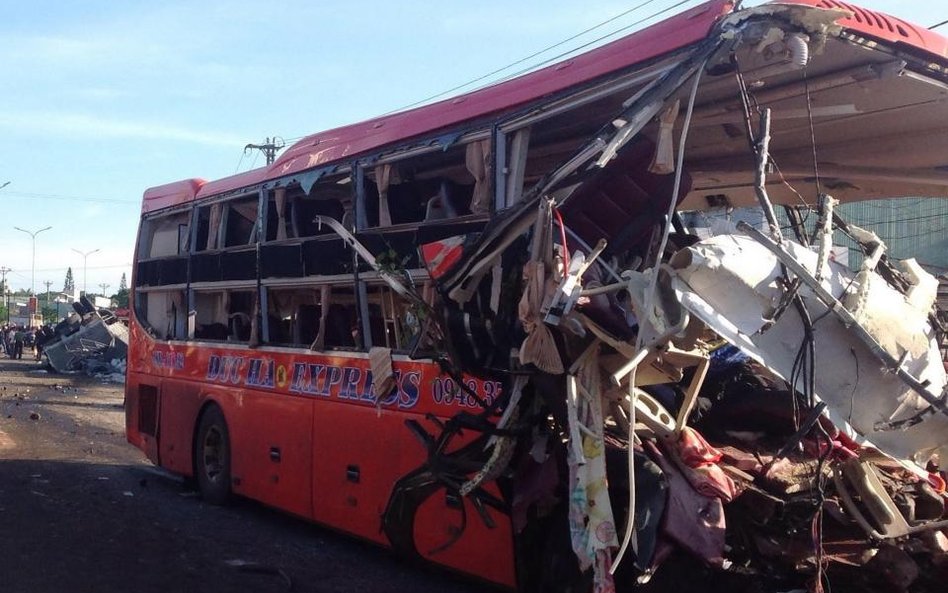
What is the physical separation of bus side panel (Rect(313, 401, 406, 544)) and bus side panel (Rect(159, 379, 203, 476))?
2.74m

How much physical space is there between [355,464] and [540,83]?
340cm

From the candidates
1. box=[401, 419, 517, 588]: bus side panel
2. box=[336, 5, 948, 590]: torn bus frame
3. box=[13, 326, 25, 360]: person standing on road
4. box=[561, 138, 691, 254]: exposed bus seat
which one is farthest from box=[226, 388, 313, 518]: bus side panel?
box=[13, 326, 25, 360]: person standing on road

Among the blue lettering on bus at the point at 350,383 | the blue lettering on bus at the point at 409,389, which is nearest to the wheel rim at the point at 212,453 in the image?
the blue lettering on bus at the point at 350,383

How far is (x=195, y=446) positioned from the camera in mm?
10164

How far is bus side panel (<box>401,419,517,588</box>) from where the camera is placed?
5730 mm

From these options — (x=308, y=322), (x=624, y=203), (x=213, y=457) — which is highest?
(x=624, y=203)

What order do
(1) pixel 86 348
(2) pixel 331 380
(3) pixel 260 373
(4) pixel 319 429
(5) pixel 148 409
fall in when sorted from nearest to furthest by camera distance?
(2) pixel 331 380 < (4) pixel 319 429 < (3) pixel 260 373 < (5) pixel 148 409 < (1) pixel 86 348

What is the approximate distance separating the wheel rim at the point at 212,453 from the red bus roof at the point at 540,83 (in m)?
2.67

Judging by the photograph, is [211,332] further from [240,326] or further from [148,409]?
[148,409]

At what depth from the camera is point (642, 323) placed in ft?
13.7

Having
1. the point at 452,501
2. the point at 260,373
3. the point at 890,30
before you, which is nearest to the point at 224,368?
the point at 260,373

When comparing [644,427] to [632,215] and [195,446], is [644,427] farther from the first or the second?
[195,446]

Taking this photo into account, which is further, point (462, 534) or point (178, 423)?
point (178, 423)

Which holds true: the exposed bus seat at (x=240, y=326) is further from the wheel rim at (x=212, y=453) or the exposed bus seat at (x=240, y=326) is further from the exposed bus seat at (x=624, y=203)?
the exposed bus seat at (x=624, y=203)
